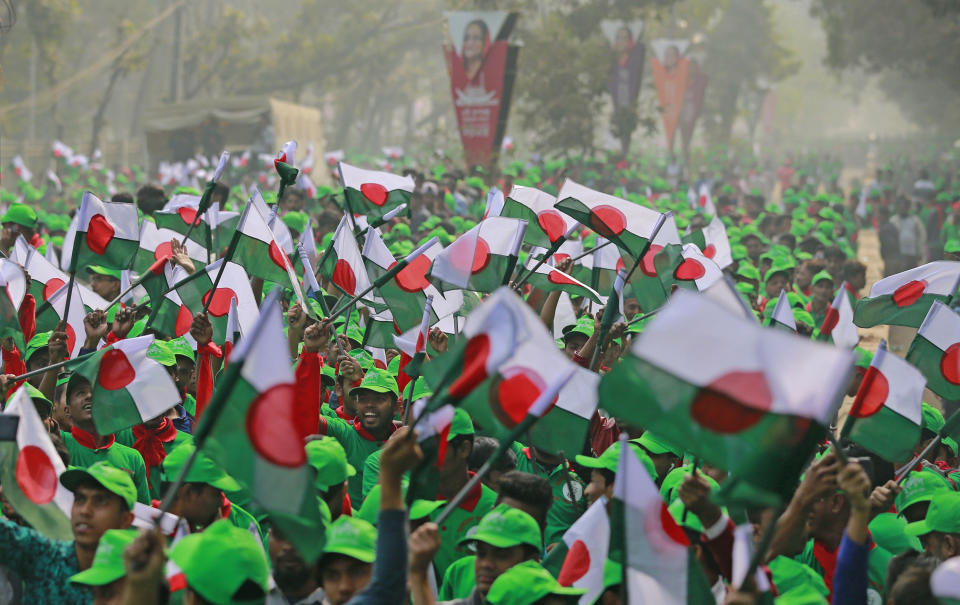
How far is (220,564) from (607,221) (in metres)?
4.47

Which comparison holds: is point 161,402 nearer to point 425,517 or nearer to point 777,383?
point 425,517

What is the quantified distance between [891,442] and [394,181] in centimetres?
487

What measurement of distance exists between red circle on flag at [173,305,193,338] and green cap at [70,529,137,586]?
3.91 metres

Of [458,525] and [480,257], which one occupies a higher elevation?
[480,257]

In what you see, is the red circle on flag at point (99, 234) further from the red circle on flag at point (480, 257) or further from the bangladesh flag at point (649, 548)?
the bangladesh flag at point (649, 548)

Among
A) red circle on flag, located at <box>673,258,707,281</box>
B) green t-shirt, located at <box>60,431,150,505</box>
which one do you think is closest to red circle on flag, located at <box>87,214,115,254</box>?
green t-shirt, located at <box>60,431,150,505</box>

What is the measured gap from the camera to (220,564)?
11.8ft

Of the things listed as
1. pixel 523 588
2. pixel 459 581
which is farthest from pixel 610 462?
pixel 523 588


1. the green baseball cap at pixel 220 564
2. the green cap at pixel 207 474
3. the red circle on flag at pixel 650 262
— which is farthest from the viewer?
the red circle on flag at pixel 650 262

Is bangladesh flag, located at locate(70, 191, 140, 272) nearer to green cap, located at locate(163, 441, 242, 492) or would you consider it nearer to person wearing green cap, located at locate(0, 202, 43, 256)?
person wearing green cap, located at locate(0, 202, 43, 256)

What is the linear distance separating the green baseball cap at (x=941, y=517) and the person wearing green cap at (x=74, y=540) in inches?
112

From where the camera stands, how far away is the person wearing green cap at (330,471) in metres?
4.74

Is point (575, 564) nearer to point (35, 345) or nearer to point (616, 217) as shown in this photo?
point (616, 217)

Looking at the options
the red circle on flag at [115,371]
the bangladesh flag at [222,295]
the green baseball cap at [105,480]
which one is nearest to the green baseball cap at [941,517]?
the green baseball cap at [105,480]
